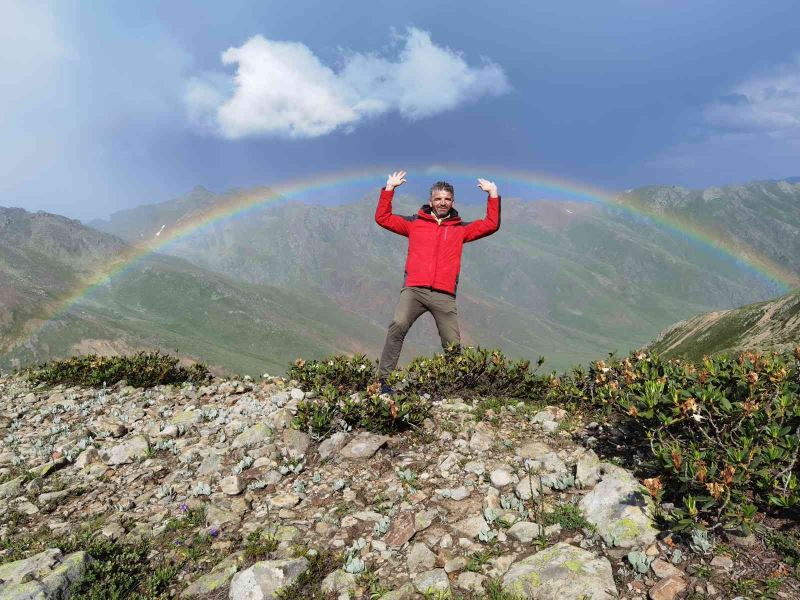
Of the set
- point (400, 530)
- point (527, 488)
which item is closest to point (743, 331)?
point (527, 488)

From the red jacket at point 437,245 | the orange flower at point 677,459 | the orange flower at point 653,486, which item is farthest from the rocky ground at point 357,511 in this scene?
the red jacket at point 437,245

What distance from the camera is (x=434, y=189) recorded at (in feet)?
35.1

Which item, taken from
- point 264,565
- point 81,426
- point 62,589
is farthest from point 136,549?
point 81,426

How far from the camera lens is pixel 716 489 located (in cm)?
438

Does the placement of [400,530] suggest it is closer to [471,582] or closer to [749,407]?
[471,582]

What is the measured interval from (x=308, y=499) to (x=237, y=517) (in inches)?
34.5

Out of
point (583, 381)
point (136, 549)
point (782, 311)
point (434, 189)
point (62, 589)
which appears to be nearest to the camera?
point (62, 589)

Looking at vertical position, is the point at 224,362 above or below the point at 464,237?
below

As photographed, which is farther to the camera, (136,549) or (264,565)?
(136,549)

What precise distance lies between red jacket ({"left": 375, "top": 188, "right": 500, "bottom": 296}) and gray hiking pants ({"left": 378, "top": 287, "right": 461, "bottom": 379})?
17 centimetres

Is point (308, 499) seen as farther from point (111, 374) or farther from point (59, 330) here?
point (59, 330)

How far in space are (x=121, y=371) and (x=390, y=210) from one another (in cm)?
827

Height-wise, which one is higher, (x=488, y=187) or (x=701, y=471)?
(x=488, y=187)

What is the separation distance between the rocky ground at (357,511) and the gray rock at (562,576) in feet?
0.04
